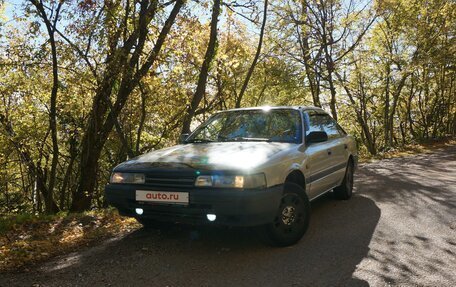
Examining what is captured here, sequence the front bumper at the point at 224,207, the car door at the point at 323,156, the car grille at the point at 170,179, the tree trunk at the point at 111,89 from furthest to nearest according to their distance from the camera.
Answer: the tree trunk at the point at 111,89
the car door at the point at 323,156
the car grille at the point at 170,179
the front bumper at the point at 224,207

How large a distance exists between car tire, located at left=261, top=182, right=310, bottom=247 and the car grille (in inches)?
37.2

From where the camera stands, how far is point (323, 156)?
5562 mm

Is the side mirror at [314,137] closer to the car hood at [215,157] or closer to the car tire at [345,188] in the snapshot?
the car hood at [215,157]

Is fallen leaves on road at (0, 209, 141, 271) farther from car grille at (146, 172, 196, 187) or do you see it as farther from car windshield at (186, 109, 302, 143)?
car windshield at (186, 109, 302, 143)

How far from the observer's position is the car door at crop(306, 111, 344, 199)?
516cm

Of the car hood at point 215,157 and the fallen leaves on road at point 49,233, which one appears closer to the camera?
the car hood at point 215,157

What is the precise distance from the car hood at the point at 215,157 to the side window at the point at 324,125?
0.96 metres

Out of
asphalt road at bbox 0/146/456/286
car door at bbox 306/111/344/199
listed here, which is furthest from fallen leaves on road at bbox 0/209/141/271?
car door at bbox 306/111/344/199

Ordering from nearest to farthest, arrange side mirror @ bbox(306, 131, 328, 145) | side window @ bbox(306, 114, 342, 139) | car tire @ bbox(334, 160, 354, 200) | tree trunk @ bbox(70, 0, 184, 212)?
1. side mirror @ bbox(306, 131, 328, 145)
2. side window @ bbox(306, 114, 342, 139)
3. car tire @ bbox(334, 160, 354, 200)
4. tree trunk @ bbox(70, 0, 184, 212)

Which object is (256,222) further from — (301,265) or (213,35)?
(213,35)

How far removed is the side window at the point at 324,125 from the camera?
5.65 meters

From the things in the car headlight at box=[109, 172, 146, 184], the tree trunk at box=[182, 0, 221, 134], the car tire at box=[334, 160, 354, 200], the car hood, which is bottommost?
the car tire at box=[334, 160, 354, 200]

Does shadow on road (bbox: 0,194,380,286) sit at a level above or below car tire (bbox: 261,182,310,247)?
below

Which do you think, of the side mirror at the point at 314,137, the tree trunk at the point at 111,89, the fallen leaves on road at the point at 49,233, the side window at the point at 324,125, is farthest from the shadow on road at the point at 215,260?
the tree trunk at the point at 111,89
